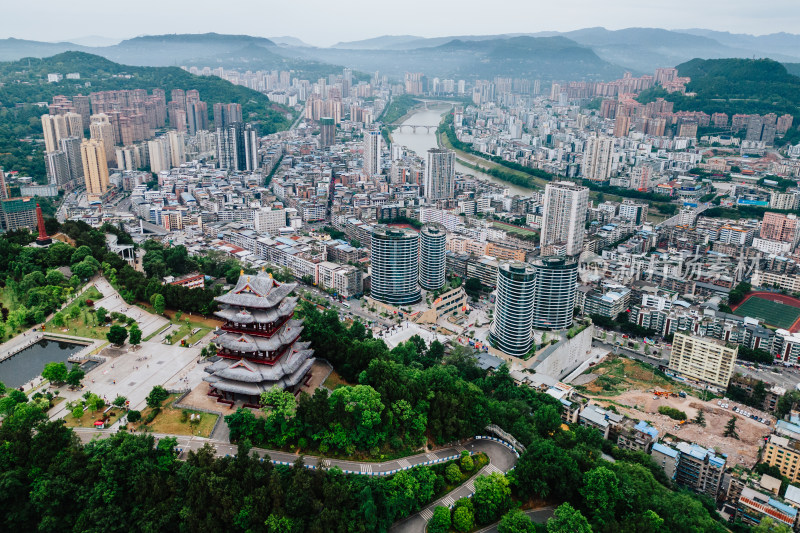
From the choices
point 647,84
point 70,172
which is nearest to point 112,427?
point 70,172

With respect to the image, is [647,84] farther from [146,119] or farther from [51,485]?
[51,485]

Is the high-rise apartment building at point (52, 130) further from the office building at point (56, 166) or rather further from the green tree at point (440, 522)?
the green tree at point (440, 522)

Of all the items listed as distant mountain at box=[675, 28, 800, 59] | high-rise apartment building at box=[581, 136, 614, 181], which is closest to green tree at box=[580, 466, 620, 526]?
high-rise apartment building at box=[581, 136, 614, 181]

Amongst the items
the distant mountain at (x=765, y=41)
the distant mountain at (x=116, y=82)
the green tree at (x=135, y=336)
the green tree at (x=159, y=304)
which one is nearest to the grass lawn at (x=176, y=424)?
the green tree at (x=135, y=336)

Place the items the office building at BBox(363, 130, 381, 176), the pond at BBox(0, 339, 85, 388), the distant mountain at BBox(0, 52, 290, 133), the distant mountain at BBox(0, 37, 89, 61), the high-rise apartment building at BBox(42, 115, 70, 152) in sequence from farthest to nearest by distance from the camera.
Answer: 1. the distant mountain at BBox(0, 37, 89, 61)
2. the distant mountain at BBox(0, 52, 290, 133)
3. the office building at BBox(363, 130, 381, 176)
4. the high-rise apartment building at BBox(42, 115, 70, 152)
5. the pond at BBox(0, 339, 85, 388)

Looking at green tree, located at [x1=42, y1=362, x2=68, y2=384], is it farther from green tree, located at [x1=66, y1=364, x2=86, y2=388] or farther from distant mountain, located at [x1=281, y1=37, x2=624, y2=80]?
distant mountain, located at [x1=281, y1=37, x2=624, y2=80]
